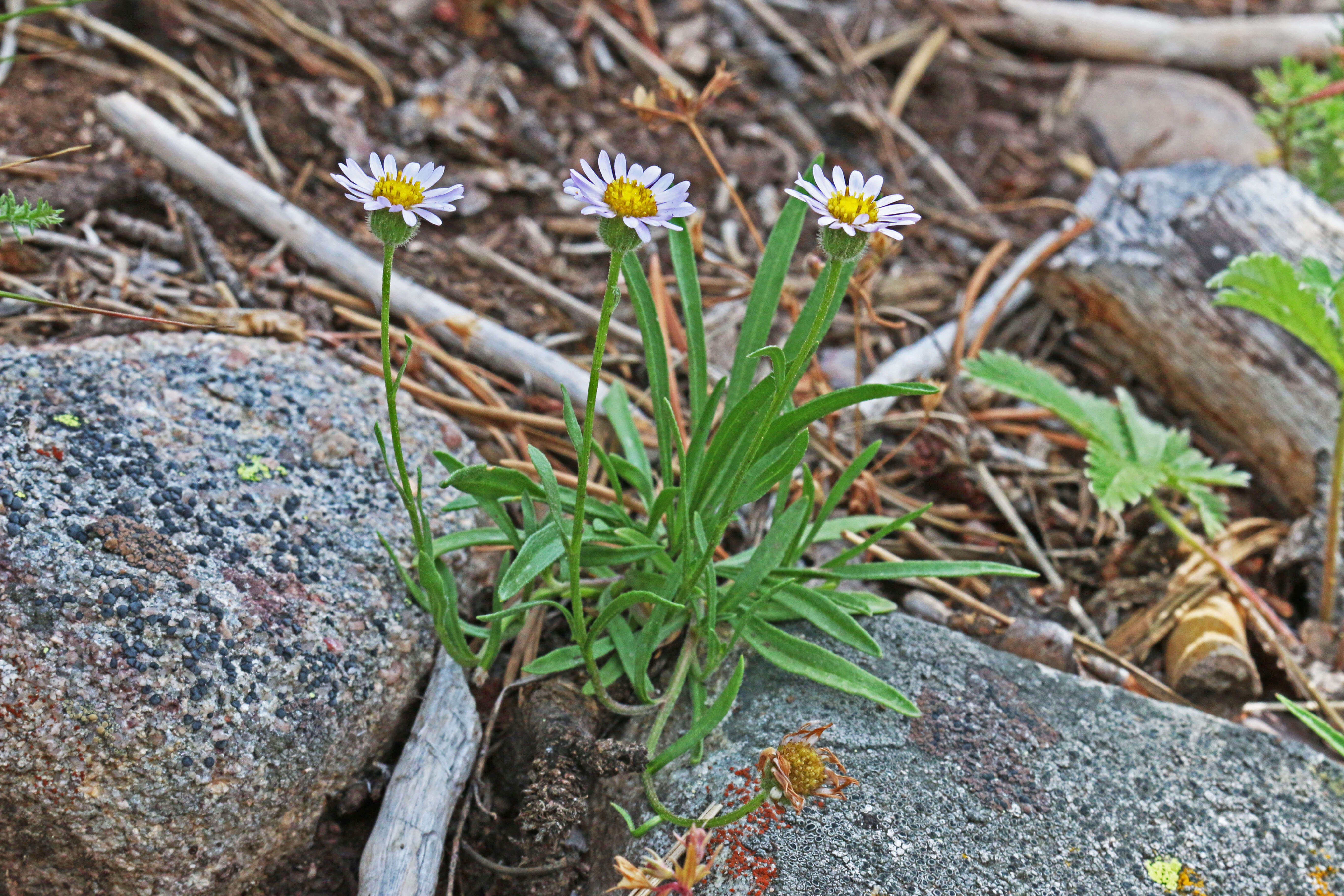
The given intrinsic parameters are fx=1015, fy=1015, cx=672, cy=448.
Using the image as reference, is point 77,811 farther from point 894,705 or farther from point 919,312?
point 919,312

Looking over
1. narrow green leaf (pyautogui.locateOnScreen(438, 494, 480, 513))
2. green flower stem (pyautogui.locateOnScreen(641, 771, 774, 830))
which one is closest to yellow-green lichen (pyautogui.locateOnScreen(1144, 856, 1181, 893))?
green flower stem (pyautogui.locateOnScreen(641, 771, 774, 830))

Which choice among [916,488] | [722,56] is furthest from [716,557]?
→ [722,56]

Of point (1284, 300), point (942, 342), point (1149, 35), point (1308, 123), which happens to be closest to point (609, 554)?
point (942, 342)

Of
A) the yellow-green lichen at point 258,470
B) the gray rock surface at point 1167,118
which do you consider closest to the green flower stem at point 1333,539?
the gray rock surface at point 1167,118

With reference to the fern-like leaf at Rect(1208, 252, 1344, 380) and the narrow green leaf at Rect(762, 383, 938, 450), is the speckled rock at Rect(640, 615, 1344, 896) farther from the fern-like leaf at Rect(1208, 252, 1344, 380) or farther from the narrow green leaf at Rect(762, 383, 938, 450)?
the fern-like leaf at Rect(1208, 252, 1344, 380)

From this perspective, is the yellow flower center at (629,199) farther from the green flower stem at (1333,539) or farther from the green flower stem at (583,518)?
the green flower stem at (1333,539)

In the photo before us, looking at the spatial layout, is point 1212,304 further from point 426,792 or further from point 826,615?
point 426,792
